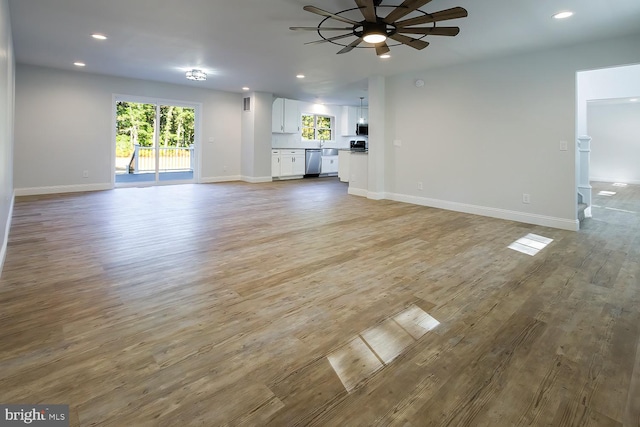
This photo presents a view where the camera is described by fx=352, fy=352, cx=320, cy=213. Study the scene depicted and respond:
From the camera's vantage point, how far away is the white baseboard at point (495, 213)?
472 centimetres

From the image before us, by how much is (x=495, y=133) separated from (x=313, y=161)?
654 centimetres

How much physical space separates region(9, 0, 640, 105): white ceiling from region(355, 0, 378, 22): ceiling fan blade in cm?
39

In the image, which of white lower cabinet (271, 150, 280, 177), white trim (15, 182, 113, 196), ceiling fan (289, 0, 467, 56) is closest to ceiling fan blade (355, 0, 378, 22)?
ceiling fan (289, 0, 467, 56)

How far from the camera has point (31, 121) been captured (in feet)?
21.7

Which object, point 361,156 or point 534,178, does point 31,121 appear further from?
point 534,178

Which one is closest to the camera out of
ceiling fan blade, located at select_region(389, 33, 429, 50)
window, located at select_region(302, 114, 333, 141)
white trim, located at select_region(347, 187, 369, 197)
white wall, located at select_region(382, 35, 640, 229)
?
ceiling fan blade, located at select_region(389, 33, 429, 50)

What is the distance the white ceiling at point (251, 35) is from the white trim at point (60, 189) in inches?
90.2

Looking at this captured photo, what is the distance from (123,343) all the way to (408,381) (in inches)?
56.5

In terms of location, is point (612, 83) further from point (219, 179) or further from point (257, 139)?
point (219, 179)

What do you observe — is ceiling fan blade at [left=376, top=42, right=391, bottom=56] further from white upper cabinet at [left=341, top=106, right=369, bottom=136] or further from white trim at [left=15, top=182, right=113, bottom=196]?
white upper cabinet at [left=341, top=106, right=369, bottom=136]

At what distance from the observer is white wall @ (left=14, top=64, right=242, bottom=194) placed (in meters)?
6.57

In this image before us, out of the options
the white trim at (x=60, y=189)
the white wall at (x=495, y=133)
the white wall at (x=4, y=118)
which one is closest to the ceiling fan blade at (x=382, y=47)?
the white wall at (x=495, y=133)

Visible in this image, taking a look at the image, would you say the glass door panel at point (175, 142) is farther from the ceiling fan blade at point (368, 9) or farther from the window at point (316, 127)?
the ceiling fan blade at point (368, 9)

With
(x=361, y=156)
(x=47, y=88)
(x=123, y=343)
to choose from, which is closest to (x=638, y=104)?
(x=361, y=156)
